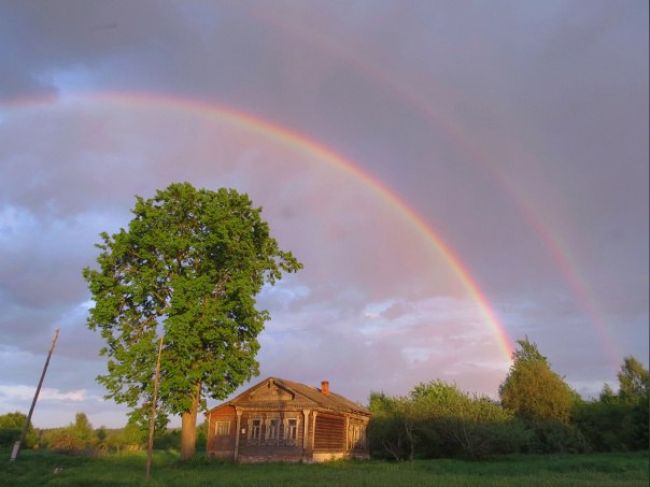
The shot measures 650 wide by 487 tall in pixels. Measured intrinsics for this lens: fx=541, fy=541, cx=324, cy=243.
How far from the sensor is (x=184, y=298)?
2888 cm

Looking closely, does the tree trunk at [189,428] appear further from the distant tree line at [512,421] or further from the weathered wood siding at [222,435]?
the distant tree line at [512,421]

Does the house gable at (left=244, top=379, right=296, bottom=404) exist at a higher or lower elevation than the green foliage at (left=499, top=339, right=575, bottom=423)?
lower

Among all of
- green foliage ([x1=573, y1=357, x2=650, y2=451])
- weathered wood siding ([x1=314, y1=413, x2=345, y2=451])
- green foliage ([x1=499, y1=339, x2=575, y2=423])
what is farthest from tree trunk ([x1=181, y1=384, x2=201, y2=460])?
green foliage ([x1=573, y1=357, x2=650, y2=451])

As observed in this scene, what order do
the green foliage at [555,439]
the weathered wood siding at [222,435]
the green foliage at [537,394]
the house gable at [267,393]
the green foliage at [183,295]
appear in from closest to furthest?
the green foliage at [183,295], the house gable at [267,393], the weathered wood siding at [222,435], the green foliage at [555,439], the green foliage at [537,394]

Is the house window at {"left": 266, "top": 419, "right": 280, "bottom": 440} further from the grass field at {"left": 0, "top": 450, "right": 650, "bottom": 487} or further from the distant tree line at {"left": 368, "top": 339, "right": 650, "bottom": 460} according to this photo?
the distant tree line at {"left": 368, "top": 339, "right": 650, "bottom": 460}

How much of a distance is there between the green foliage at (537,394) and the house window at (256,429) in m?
28.4

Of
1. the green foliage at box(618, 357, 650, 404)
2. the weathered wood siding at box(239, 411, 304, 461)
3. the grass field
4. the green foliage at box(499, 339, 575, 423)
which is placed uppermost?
the green foliage at box(618, 357, 650, 404)

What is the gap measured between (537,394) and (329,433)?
27012mm

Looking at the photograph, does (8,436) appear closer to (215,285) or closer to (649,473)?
(215,285)

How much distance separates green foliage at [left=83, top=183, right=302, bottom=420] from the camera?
28875mm

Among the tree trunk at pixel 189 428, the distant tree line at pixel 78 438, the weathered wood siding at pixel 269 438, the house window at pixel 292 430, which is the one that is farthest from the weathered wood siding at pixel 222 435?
the distant tree line at pixel 78 438

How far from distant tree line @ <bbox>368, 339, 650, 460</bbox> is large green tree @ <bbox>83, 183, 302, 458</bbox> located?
50.3ft

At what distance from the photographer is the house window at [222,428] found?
121 ft

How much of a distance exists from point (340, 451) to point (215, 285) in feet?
52.1
